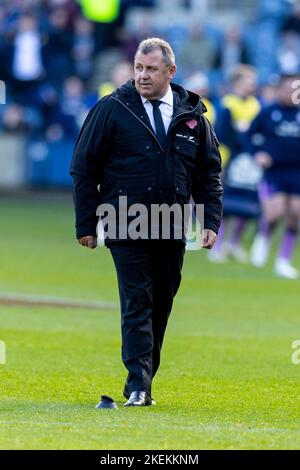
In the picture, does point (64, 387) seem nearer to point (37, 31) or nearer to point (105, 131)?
point (105, 131)

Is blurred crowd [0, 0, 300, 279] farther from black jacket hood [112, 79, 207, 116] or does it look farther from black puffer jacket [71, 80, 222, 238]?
black puffer jacket [71, 80, 222, 238]

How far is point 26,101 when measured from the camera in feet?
109

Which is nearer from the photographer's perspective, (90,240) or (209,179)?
(90,240)

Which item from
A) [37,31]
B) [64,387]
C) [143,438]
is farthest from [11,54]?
[143,438]

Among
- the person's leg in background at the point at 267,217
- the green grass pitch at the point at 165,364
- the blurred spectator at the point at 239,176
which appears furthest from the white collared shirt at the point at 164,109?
the blurred spectator at the point at 239,176

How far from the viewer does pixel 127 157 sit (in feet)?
30.2

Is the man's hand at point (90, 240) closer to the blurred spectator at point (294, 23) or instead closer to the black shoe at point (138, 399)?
the black shoe at point (138, 399)

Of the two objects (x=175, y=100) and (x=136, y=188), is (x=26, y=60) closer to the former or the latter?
(x=175, y=100)

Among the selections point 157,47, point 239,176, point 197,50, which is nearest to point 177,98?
point 157,47

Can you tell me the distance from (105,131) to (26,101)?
24.2 m

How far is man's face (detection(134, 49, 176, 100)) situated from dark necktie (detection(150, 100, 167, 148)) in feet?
0.22

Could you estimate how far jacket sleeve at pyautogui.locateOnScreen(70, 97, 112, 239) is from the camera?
918cm

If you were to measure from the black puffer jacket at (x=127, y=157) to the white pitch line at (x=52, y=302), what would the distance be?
6182 mm

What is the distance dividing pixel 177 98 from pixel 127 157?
574mm
